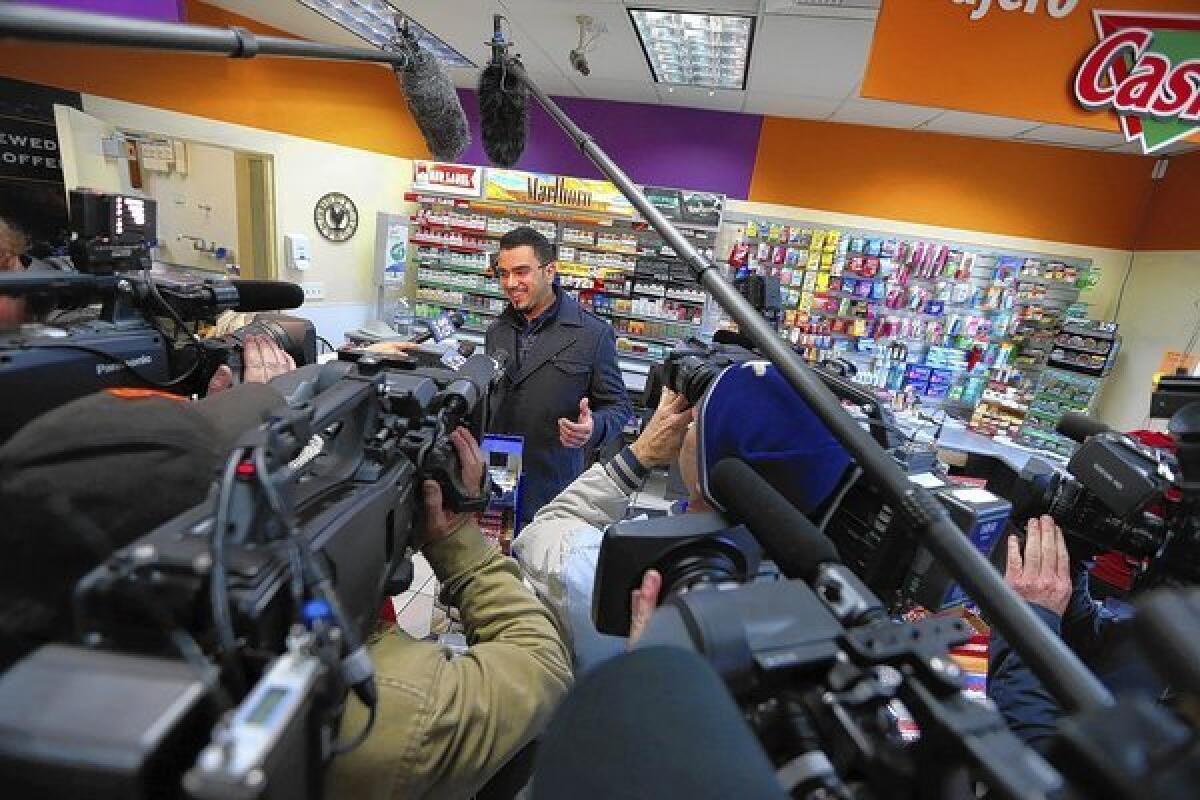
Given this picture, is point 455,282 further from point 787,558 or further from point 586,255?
point 787,558

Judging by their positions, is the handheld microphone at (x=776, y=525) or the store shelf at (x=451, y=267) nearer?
the handheld microphone at (x=776, y=525)

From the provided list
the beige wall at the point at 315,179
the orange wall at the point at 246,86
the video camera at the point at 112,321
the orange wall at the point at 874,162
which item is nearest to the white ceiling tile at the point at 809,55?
the orange wall at the point at 874,162

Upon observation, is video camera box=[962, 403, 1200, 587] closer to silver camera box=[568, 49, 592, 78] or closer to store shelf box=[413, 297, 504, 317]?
silver camera box=[568, 49, 592, 78]

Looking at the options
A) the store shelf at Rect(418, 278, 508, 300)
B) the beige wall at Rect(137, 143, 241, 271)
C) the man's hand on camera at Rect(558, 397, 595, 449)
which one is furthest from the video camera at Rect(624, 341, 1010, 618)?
the beige wall at Rect(137, 143, 241, 271)

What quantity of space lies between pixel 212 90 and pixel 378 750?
542 centimetres

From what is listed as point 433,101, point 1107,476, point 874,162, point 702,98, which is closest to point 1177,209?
point 874,162

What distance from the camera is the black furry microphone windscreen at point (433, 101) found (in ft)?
3.62

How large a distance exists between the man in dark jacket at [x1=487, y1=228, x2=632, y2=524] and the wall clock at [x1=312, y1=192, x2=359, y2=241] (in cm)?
366

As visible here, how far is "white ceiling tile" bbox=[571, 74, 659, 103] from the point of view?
16.3ft

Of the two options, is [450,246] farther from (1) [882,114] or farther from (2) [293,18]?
(1) [882,114]

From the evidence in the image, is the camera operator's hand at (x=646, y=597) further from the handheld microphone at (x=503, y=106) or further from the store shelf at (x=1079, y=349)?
the store shelf at (x=1079, y=349)

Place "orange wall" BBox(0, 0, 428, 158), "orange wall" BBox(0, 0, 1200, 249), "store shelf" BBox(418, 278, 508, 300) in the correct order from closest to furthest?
"orange wall" BBox(0, 0, 428, 158) < "orange wall" BBox(0, 0, 1200, 249) < "store shelf" BBox(418, 278, 508, 300)

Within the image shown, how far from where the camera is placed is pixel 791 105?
16.1 ft

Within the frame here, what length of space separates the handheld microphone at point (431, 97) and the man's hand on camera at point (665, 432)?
0.77 metres
